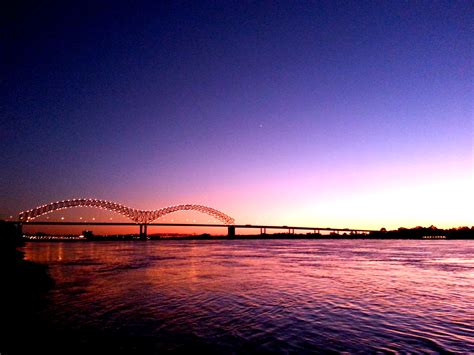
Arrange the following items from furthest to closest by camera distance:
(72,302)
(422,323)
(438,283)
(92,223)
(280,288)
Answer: (92,223)
(438,283)
(280,288)
(72,302)
(422,323)

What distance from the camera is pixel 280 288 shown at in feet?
54.7

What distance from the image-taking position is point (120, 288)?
16.7m

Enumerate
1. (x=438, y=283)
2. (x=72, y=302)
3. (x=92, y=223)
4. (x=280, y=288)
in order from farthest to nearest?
1. (x=92, y=223)
2. (x=438, y=283)
3. (x=280, y=288)
4. (x=72, y=302)

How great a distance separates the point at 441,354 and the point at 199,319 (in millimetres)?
6363

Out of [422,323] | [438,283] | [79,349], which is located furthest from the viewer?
[438,283]

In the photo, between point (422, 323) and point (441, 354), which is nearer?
point (441, 354)

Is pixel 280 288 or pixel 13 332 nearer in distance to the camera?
pixel 13 332

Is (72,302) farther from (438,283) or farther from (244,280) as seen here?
(438,283)

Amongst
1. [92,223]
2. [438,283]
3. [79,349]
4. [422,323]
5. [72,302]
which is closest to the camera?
[79,349]

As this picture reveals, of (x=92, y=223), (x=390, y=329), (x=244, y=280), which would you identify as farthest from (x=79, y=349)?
(x=92, y=223)

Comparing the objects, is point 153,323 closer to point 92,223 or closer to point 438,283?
point 438,283

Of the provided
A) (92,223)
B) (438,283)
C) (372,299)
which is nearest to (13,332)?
(372,299)

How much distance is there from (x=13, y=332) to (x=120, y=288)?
7.88 meters

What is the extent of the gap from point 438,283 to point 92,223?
Result: 12966 centimetres
